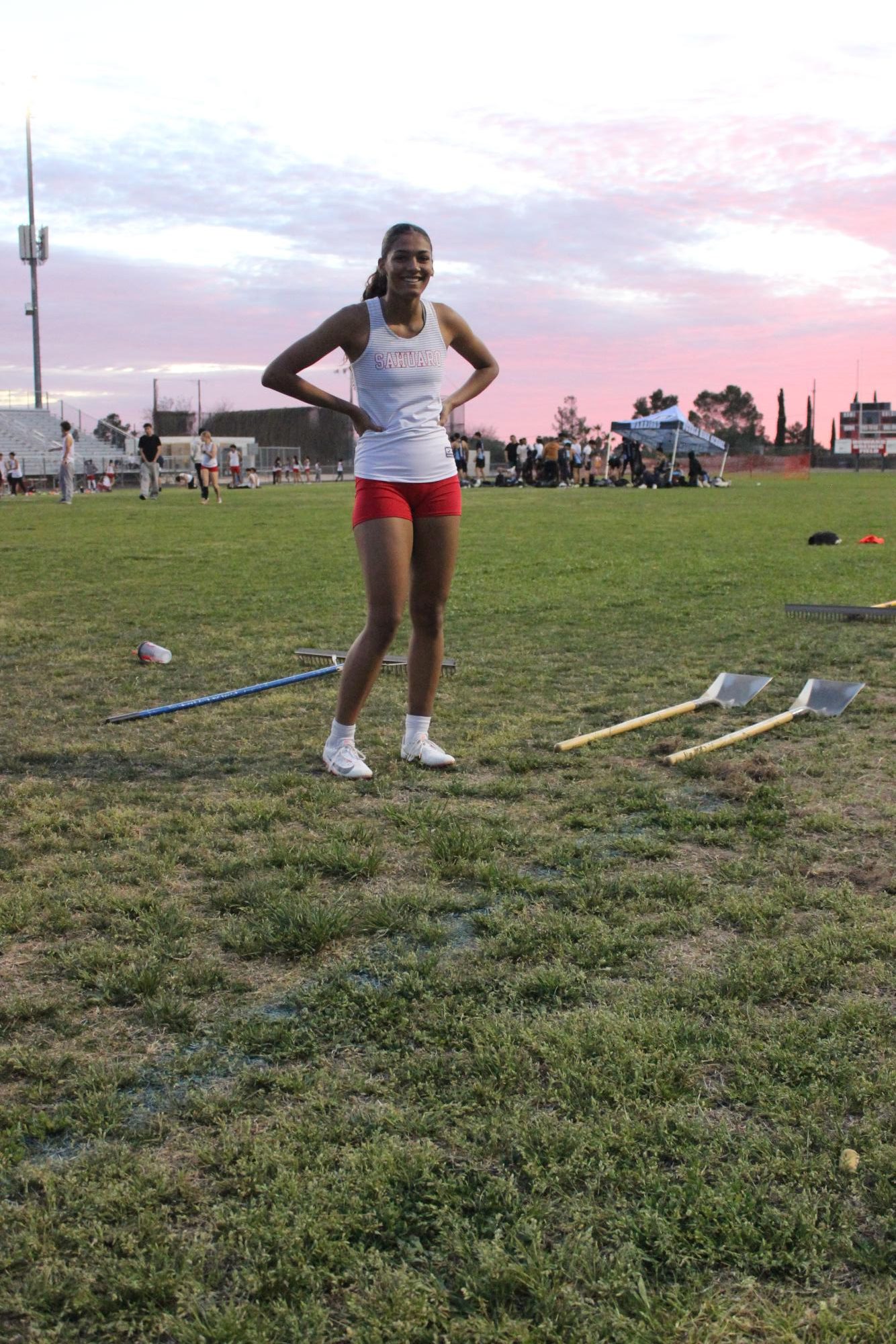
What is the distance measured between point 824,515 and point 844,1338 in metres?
22.0

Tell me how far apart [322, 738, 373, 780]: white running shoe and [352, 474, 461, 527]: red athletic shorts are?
0.92 meters

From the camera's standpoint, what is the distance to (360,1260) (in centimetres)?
188

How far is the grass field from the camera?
1836 mm

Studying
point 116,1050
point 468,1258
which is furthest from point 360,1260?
point 116,1050

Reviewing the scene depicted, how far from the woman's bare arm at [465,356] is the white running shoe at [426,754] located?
4.43 feet

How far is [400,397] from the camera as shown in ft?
15.3

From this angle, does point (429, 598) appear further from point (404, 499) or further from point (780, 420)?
point (780, 420)

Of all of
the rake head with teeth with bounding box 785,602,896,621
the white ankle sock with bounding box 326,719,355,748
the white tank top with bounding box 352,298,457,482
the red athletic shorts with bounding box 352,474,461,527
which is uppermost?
the white tank top with bounding box 352,298,457,482

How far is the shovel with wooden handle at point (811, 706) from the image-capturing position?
516 centimetres

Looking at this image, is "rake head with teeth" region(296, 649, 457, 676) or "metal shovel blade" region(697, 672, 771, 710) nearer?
"metal shovel blade" region(697, 672, 771, 710)

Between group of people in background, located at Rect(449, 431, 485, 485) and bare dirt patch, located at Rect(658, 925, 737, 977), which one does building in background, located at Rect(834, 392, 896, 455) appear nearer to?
group of people in background, located at Rect(449, 431, 485, 485)

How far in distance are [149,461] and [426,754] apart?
2922 centimetres

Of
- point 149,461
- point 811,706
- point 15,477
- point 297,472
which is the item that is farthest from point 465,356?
point 297,472

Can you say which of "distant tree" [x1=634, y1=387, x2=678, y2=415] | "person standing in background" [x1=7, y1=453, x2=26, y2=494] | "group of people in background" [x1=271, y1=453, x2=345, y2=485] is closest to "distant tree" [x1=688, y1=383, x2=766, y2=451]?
"distant tree" [x1=634, y1=387, x2=678, y2=415]
